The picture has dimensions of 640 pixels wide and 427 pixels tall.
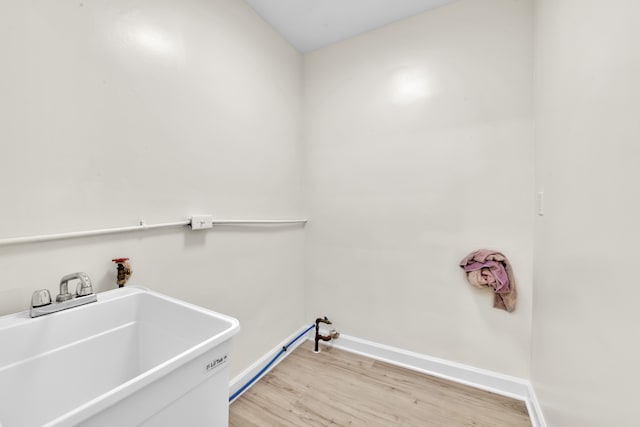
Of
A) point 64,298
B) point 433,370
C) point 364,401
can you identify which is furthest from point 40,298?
point 433,370

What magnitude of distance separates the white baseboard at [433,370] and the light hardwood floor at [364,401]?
0.04 m

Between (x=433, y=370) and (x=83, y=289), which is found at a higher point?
(x=83, y=289)

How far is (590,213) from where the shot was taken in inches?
32.1

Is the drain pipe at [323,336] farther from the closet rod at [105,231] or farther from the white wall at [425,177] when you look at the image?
the closet rod at [105,231]

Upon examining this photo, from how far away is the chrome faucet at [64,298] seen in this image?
29.6 inches

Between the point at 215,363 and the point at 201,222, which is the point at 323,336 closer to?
the point at 201,222

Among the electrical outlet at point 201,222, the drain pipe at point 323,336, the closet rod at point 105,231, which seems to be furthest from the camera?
the drain pipe at point 323,336

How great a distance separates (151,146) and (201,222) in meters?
0.42

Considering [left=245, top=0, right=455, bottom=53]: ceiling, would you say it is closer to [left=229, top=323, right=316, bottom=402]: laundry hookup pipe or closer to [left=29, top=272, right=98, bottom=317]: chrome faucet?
[left=29, top=272, right=98, bottom=317]: chrome faucet

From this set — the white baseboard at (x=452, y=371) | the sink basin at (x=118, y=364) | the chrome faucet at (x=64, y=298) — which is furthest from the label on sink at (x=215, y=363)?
the white baseboard at (x=452, y=371)

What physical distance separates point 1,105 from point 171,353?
0.92 meters

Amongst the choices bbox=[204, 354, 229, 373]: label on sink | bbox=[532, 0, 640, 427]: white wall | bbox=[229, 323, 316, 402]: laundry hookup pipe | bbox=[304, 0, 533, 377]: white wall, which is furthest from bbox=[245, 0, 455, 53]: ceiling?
bbox=[229, 323, 316, 402]: laundry hookup pipe

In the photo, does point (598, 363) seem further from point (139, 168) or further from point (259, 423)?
point (139, 168)

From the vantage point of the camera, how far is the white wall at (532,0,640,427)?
63 centimetres
